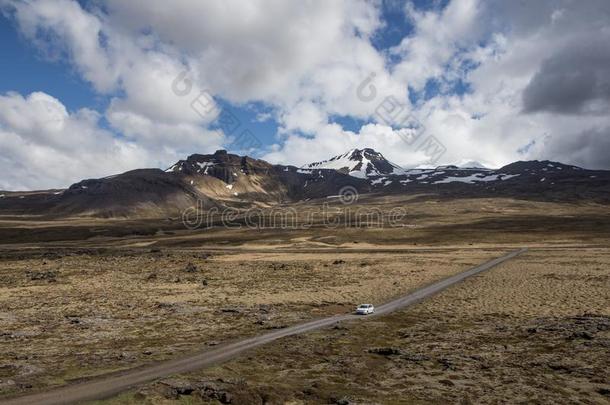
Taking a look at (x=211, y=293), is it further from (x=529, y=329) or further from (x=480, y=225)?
(x=480, y=225)

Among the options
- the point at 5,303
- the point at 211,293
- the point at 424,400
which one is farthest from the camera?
the point at 211,293

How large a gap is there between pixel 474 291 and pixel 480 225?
118m

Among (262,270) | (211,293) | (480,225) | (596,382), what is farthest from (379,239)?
(596,382)

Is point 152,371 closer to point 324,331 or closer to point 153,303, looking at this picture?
point 324,331

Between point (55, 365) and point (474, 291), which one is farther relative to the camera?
point (474, 291)

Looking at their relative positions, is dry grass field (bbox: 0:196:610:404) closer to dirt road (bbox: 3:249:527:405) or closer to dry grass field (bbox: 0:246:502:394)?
dry grass field (bbox: 0:246:502:394)

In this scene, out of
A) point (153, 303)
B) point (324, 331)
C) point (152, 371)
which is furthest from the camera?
point (153, 303)

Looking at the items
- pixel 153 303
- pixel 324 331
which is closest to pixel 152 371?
pixel 324 331

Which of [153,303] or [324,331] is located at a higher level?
[324,331]

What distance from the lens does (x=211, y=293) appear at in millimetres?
44188

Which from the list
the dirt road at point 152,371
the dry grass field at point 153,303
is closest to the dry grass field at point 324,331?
the dry grass field at point 153,303

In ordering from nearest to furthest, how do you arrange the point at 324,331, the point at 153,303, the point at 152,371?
the point at 152,371 < the point at 324,331 < the point at 153,303

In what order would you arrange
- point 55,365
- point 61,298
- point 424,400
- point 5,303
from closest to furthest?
point 424,400
point 55,365
point 5,303
point 61,298

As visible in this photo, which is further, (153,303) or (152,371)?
(153,303)
